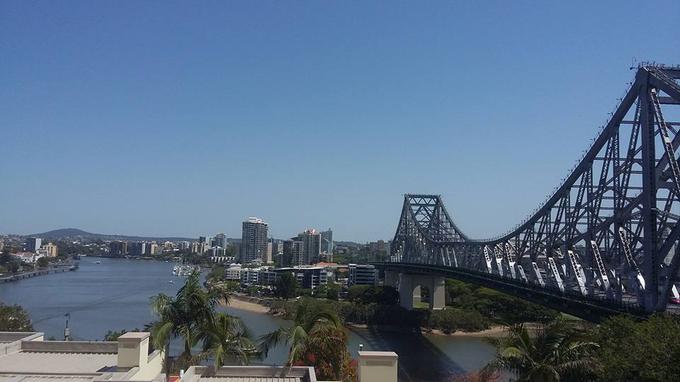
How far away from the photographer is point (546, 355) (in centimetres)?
684

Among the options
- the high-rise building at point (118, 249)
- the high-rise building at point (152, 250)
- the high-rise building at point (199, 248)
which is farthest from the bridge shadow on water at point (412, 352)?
the high-rise building at point (118, 249)

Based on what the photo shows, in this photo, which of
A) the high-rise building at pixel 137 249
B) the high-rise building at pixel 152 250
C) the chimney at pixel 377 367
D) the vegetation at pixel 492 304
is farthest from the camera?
the high-rise building at pixel 152 250

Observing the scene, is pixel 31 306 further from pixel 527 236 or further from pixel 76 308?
pixel 527 236

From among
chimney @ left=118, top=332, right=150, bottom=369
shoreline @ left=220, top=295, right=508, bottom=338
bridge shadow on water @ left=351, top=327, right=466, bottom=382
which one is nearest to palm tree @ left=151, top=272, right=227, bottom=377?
chimney @ left=118, top=332, right=150, bottom=369

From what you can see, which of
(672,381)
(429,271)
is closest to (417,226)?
(429,271)

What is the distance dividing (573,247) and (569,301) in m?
2.62

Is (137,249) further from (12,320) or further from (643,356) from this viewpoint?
(643,356)

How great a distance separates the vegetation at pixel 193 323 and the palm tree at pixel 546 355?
371 cm

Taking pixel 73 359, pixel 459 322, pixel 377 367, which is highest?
pixel 377 367

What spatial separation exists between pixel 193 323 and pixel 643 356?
247 inches

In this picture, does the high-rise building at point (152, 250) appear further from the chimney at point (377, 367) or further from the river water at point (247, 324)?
the chimney at point (377, 367)

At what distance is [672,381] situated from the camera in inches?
288

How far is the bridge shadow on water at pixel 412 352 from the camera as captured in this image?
2712 centimetres

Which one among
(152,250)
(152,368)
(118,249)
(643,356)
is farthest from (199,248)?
(643,356)
